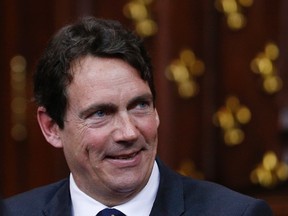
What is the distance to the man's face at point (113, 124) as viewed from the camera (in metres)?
3.55

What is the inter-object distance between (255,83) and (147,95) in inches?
64.7

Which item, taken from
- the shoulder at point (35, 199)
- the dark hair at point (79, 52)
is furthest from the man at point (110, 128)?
the shoulder at point (35, 199)

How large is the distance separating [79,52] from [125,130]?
0.28m

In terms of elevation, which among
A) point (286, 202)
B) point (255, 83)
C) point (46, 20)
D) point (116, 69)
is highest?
point (116, 69)

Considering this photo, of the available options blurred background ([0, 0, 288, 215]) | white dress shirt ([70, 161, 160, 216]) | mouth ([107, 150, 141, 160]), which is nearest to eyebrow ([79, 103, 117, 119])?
mouth ([107, 150, 141, 160])

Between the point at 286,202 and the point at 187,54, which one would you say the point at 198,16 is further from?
the point at 286,202

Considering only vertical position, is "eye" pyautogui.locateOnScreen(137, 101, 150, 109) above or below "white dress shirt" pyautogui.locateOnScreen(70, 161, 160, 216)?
above

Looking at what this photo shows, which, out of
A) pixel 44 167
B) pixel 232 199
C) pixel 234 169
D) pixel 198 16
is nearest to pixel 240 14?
pixel 198 16

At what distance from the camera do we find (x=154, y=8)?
17.1ft

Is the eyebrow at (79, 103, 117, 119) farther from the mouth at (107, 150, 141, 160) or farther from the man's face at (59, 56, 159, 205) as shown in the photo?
the mouth at (107, 150, 141, 160)

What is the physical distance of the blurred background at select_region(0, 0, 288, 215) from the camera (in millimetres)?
5148

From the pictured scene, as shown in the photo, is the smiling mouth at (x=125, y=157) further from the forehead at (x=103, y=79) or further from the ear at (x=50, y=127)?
the ear at (x=50, y=127)

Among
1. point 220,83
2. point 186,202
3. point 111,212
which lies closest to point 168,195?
point 186,202

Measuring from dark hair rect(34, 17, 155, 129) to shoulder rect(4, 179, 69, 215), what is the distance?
0.91 ft
